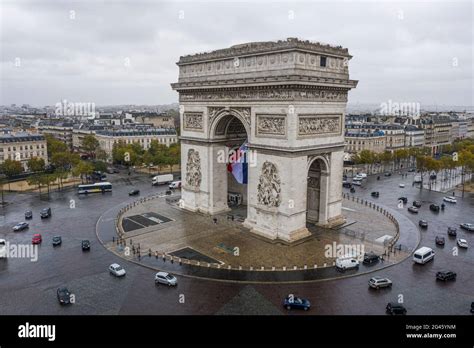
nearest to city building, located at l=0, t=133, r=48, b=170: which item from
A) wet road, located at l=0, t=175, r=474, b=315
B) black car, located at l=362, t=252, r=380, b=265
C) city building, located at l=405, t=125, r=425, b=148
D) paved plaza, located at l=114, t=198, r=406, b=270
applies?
paved plaza, located at l=114, t=198, r=406, b=270

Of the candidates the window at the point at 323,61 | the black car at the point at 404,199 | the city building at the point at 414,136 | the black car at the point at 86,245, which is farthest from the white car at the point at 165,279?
the city building at the point at 414,136

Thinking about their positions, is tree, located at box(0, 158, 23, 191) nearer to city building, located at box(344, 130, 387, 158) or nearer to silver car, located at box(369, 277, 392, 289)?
silver car, located at box(369, 277, 392, 289)

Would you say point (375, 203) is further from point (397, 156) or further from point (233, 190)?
point (397, 156)

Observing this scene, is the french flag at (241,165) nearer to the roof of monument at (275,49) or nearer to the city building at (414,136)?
the roof of monument at (275,49)

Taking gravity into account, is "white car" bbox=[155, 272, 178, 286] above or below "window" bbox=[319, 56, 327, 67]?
below

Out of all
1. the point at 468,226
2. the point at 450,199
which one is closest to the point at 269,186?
the point at 468,226
